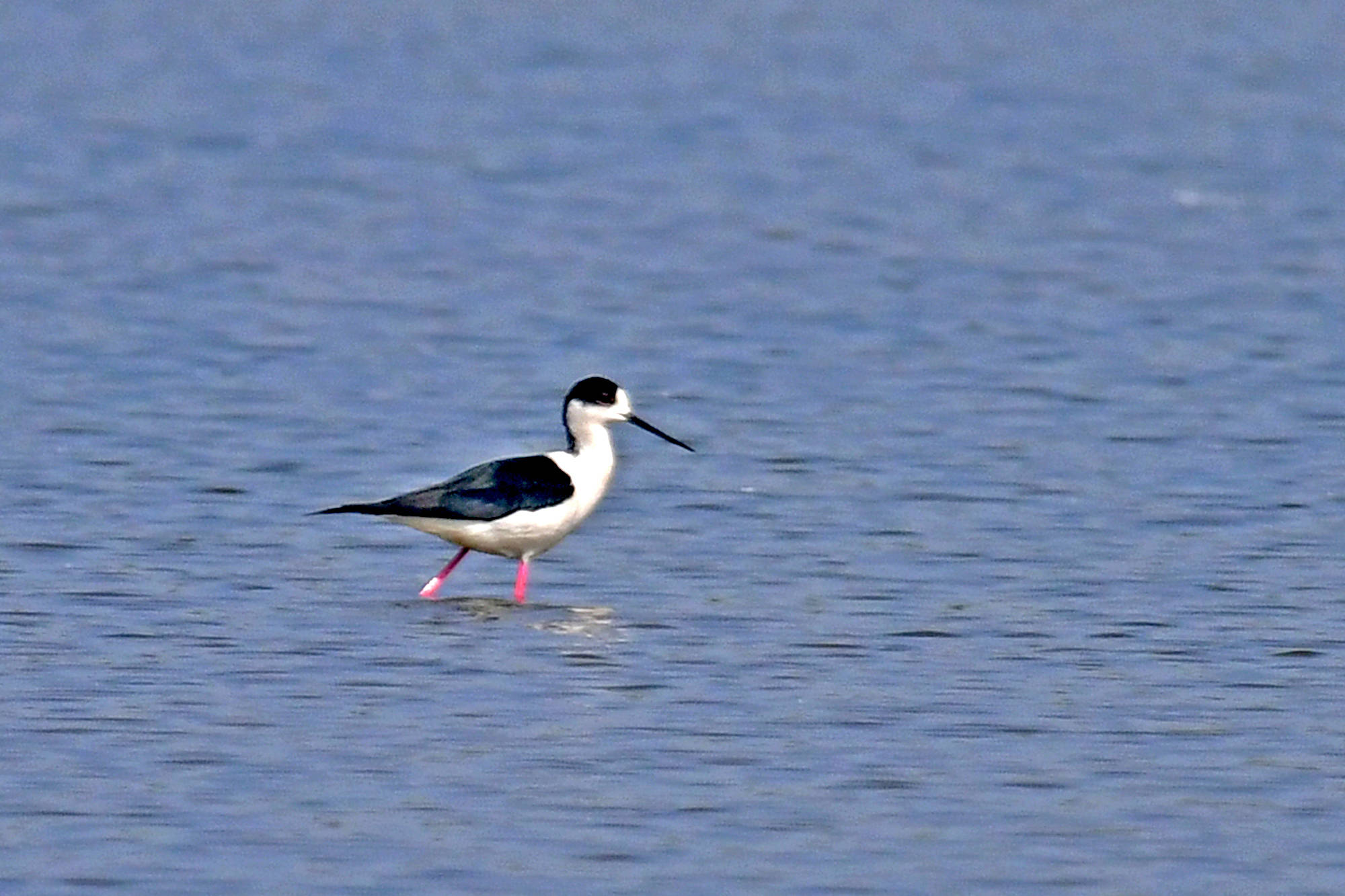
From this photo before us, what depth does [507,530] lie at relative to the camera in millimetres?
11531

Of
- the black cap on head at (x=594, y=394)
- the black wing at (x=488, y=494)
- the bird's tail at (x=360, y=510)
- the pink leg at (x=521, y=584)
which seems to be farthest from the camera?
the black cap on head at (x=594, y=394)

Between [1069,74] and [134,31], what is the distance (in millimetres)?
10540

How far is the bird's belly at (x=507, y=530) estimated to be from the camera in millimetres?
11523

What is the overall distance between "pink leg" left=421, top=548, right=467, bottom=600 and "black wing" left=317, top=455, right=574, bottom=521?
9.3 inches

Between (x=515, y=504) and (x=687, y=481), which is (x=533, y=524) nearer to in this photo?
(x=515, y=504)

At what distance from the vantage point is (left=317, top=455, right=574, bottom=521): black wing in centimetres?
1149

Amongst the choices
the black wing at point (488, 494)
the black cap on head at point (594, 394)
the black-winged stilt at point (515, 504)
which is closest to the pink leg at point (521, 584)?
the black-winged stilt at point (515, 504)

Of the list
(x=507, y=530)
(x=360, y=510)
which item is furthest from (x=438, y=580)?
(x=360, y=510)

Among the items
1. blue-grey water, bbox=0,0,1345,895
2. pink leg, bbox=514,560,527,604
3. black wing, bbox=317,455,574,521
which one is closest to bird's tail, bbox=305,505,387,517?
black wing, bbox=317,455,574,521

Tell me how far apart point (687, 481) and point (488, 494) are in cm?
245

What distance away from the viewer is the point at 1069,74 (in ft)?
102

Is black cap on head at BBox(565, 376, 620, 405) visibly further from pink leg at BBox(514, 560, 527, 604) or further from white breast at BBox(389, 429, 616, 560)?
pink leg at BBox(514, 560, 527, 604)

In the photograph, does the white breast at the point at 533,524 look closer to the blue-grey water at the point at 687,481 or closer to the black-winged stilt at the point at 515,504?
the black-winged stilt at the point at 515,504

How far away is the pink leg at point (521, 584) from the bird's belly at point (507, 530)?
0.05m
